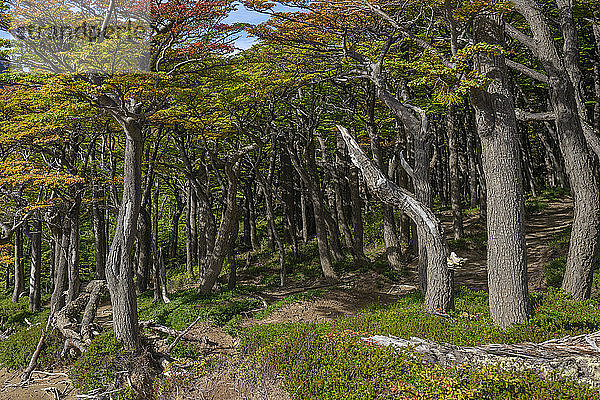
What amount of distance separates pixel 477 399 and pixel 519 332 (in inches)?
110

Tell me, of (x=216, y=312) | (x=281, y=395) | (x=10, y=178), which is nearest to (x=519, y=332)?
(x=281, y=395)

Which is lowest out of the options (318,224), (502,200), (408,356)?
(408,356)

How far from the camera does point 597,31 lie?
12594 mm

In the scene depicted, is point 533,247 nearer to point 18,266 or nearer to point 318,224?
point 318,224

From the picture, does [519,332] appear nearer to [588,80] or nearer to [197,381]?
[197,381]

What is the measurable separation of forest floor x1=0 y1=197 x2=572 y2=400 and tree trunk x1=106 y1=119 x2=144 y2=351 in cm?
146

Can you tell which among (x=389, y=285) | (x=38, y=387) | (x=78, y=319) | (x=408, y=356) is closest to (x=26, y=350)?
(x=78, y=319)

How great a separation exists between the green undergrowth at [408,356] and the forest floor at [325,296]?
2.12ft

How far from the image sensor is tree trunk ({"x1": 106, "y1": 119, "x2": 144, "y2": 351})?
9797 mm

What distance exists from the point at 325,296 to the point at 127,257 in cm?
658

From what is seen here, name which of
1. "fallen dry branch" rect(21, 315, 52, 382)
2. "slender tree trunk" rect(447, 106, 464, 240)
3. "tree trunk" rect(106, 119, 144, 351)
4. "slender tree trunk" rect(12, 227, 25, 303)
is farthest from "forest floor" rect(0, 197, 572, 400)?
"slender tree trunk" rect(12, 227, 25, 303)

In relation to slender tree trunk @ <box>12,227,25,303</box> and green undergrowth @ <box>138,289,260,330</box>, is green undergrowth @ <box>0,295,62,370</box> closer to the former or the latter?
green undergrowth @ <box>138,289,260,330</box>

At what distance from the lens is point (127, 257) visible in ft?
33.6

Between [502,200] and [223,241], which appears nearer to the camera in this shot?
[502,200]
